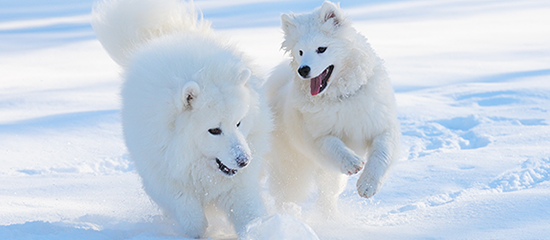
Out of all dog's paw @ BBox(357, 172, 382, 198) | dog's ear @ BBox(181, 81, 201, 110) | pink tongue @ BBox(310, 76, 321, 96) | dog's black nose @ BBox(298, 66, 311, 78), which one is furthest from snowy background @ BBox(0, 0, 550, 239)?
dog's ear @ BBox(181, 81, 201, 110)

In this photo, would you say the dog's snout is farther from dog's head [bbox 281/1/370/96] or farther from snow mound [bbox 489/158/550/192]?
snow mound [bbox 489/158/550/192]

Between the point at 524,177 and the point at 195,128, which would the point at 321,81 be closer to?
the point at 195,128

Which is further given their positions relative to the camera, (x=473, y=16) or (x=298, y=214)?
(x=473, y=16)

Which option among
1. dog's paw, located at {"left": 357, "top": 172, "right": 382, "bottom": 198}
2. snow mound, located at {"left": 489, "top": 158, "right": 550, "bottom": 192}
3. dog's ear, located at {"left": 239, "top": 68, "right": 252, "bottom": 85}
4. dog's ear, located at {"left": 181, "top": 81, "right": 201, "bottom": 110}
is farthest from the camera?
snow mound, located at {"left": 489, "top": 158, "right": 550, "bottom": 192}

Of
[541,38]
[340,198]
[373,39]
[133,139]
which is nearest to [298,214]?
[340,198]

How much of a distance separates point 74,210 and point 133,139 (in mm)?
1225

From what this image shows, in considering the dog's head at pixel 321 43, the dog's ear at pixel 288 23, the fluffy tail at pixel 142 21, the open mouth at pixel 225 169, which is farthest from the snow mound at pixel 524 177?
the fluffy tail at pixel 142 21

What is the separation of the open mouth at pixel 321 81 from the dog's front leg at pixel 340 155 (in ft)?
1.31

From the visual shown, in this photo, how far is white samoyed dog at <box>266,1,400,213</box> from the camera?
4.29 m

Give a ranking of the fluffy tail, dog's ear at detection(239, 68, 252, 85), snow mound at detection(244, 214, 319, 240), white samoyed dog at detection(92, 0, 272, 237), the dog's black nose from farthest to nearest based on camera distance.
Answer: the fluffy tail, the dog's black nose, dog's ear at detection(239, 68, 252, 85), white samoyed dog at detection(92, 0, 272, 237), snow mound at detection(244, 214, 319, 240)

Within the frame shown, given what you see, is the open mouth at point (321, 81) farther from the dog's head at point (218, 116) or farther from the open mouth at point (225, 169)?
the open mouth at point (225, 169)

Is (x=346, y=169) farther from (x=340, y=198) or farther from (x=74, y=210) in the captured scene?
(x=74, y=210)

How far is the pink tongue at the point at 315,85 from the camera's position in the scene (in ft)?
14.7

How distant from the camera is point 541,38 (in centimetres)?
1574
